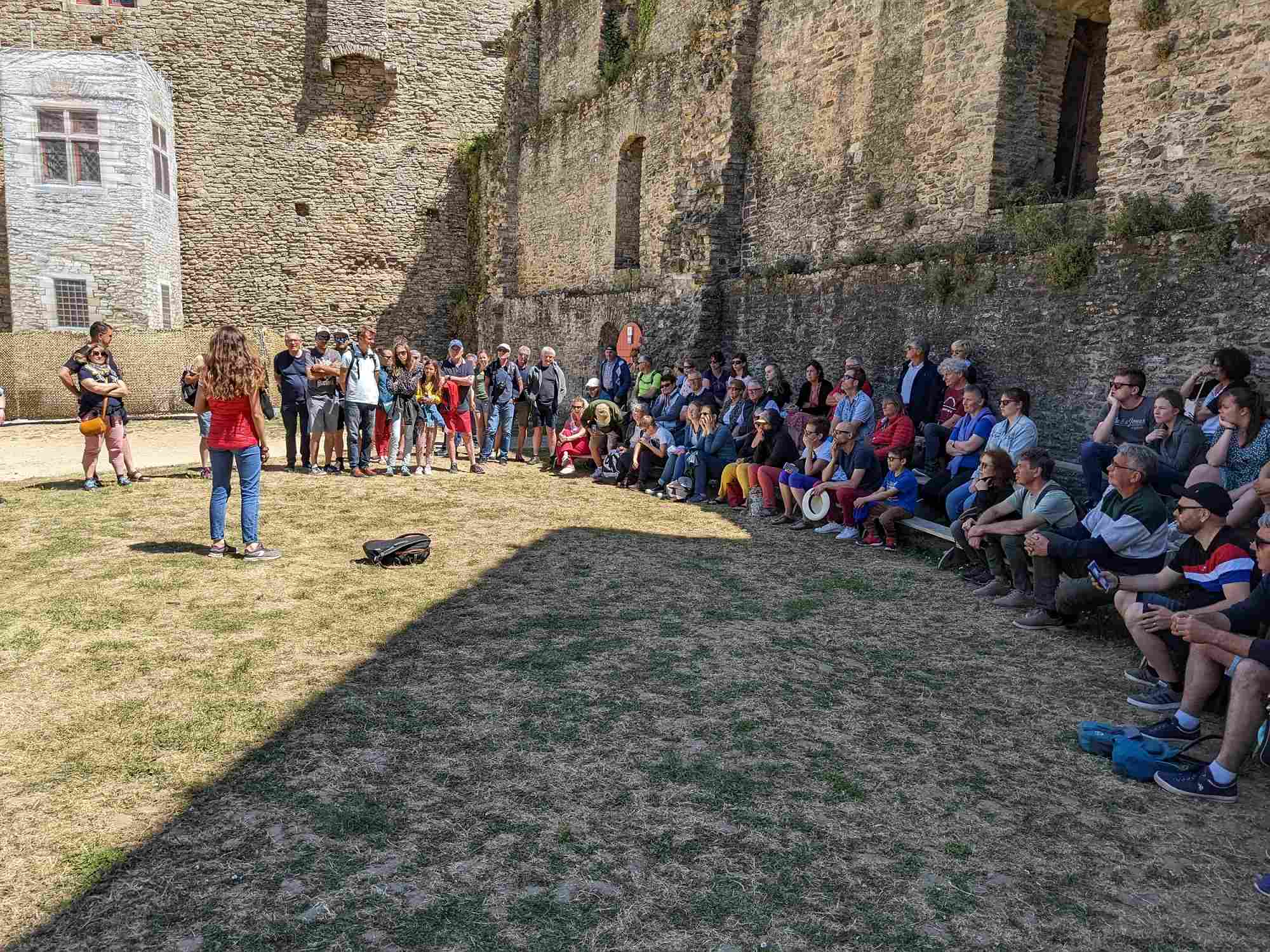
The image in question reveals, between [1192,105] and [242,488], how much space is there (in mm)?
8341

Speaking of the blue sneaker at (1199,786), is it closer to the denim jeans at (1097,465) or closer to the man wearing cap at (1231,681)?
the man wearing cap at (1231,681)

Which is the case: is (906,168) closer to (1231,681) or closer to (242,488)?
(1231,681)

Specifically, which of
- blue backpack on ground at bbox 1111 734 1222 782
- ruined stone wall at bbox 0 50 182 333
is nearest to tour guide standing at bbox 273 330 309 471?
blue backpack on ground at bbox 1111 734 1222 782

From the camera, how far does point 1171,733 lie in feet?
14.3

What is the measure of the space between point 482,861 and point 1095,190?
26.5 ft

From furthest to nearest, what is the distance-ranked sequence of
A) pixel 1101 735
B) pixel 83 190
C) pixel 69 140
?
pixel 83 190 → pixel 69 140 → pixel 1101 735

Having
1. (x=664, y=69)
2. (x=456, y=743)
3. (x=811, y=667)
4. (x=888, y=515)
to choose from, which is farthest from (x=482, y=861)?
(x=664, y=69)

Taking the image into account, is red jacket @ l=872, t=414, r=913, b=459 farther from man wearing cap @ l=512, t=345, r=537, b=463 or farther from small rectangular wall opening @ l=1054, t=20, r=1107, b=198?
man wearing cap @ l=512, t=345, r=537, b=463

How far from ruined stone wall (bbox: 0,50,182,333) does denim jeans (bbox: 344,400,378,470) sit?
12629 millimetres

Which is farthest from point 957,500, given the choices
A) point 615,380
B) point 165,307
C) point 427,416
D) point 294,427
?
point 165,307

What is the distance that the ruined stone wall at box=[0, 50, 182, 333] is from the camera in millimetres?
19906

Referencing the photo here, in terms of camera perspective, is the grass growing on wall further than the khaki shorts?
Yes

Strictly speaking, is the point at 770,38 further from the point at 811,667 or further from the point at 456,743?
the point at 456,743

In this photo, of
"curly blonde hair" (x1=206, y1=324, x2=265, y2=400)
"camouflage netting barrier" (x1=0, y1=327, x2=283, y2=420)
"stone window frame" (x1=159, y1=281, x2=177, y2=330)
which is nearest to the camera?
"curly blonde hair" (x1=206, y1=324, x2=265, y2=400)
